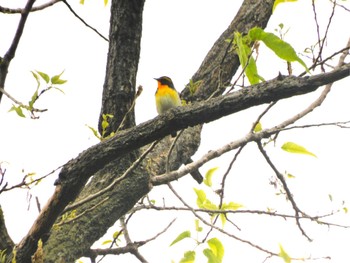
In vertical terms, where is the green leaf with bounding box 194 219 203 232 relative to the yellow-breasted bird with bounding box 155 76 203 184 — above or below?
below

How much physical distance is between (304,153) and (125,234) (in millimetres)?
1390

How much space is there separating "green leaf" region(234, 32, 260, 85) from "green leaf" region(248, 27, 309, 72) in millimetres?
157

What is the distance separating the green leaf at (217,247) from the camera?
10.6 feet

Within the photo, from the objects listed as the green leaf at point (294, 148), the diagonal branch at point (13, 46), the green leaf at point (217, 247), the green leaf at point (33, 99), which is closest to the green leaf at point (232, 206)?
the green leaf at point (217, 247)

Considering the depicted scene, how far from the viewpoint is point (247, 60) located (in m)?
2.26

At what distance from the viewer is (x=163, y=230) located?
3803 millimetres

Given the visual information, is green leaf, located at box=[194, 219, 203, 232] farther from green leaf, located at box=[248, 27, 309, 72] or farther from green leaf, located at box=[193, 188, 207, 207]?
green leaf, located at box=[248, 27, 309, 72]

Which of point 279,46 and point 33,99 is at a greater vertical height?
point 33,99

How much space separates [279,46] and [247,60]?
26cm

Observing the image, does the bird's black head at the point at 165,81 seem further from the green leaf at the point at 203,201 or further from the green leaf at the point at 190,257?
the green leaf at the point at 190,257

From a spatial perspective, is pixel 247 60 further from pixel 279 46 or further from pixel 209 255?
pixel 209 255

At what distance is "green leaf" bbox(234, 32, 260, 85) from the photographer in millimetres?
2211

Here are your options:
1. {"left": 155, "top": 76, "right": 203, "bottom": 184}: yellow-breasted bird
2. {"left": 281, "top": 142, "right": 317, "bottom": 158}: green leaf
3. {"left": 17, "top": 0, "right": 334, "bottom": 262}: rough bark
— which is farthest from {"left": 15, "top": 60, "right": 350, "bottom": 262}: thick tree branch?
{"left": 155, "top": 76, "right": 203, "bottom": 184}: yellow-breasted bird

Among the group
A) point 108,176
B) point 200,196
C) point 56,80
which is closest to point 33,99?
point 56,80
